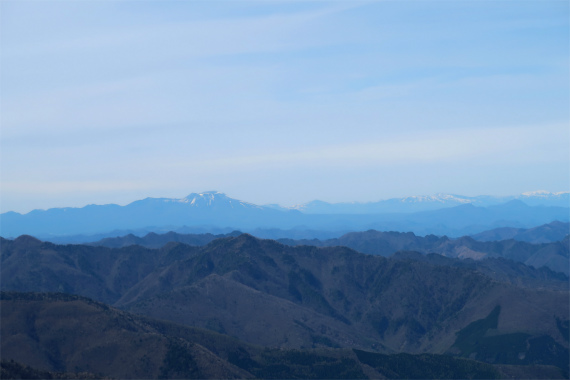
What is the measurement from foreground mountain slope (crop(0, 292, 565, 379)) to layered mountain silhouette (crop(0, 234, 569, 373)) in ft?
49.0

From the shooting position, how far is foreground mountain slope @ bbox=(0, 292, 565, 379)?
77.4 m

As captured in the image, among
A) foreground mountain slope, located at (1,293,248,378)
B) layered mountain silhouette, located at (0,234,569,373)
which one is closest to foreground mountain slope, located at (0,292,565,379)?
foreground mountain slope, located at (1,293,248,378)

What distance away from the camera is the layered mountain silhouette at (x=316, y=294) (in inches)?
4732

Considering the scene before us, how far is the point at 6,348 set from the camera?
77.0 m

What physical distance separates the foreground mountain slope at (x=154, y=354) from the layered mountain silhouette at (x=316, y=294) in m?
14.9

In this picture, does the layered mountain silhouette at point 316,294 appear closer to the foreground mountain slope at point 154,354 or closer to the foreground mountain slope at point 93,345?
the foreground mountain slope at point 154,354

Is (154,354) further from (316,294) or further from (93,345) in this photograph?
(316,294)

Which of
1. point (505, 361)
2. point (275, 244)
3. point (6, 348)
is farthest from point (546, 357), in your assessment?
point (6, 348)

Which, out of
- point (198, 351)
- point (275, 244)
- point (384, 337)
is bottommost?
point (384, 337)

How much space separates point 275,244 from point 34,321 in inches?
3735

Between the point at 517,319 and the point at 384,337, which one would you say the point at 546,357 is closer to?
the point at 517,319

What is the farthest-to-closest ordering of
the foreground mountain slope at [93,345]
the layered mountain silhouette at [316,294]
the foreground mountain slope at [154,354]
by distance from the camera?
1. the layered mountain silhouette at [316,294]
2. the foreground mountain slope at [154,354]
3. the foreground mountain slope at [93,345]

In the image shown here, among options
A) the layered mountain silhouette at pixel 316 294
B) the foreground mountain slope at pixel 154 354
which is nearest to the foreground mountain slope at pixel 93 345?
the foreground mountain slope at pixel 154 354

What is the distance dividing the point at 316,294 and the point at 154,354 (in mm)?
80462
